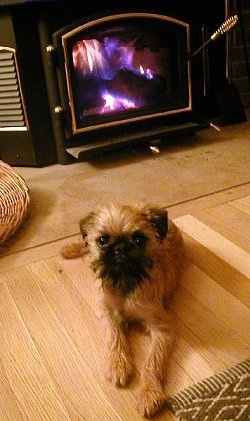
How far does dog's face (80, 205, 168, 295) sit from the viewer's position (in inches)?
49.7

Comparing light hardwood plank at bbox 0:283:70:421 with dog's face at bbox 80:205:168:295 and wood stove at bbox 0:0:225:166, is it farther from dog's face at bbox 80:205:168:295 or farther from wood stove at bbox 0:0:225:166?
wood stove at bbox 0:0:225:166

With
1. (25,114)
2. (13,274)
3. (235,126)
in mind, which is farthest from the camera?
(235,126)

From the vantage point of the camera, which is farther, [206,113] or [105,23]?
[206,113]

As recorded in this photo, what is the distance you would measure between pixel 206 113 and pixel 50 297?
2.25m

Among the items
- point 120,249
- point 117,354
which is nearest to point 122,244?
point 120,249

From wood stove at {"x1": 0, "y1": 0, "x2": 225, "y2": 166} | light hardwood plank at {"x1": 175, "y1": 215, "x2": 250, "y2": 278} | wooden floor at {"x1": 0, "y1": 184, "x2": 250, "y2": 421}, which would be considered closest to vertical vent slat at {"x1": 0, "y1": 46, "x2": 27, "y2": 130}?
wood stove at {"x1": 0, "y1": 0, "x2": 225, "y2": 166}

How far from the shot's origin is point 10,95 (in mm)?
2621

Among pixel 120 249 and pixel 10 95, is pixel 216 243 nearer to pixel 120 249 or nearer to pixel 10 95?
pixel 120 249

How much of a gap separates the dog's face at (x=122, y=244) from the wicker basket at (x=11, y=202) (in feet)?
2.37

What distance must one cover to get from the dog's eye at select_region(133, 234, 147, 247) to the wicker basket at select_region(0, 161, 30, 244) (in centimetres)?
86

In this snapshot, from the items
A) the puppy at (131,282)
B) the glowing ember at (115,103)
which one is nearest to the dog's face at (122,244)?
the puppy at (131,282)

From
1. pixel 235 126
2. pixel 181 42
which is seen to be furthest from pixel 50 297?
pixel 235 126

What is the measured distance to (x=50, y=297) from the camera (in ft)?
5.32

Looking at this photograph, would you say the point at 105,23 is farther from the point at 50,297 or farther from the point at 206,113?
the point at 50,297
